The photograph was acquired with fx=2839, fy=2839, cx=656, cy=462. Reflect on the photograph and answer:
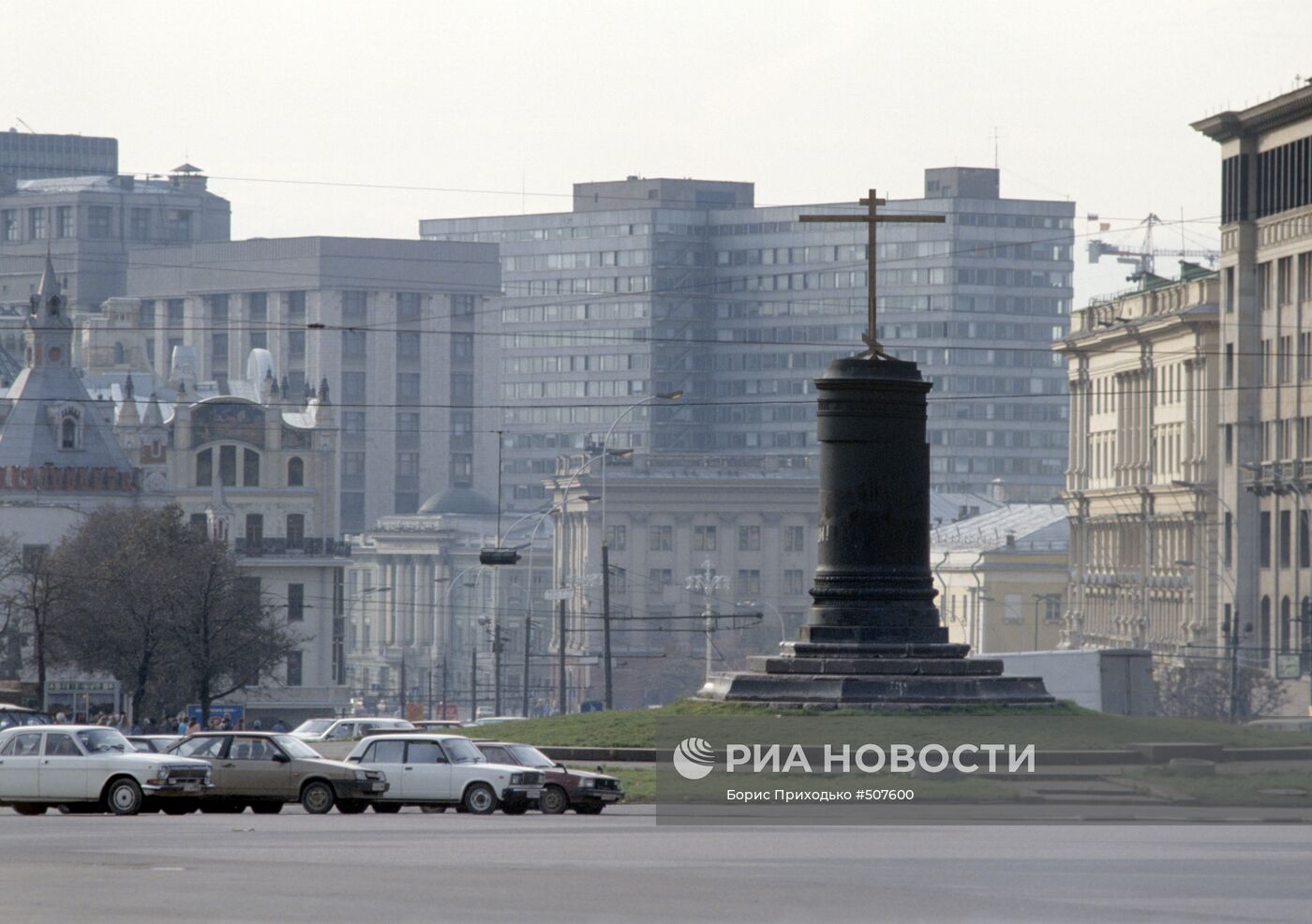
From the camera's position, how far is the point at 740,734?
44031 millimetres

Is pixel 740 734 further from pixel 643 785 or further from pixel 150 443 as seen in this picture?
pixel 150 443

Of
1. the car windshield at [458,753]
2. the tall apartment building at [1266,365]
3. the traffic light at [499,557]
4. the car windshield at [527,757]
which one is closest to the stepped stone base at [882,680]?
the car windshield at [527,757]

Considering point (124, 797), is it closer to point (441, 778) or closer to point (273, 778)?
point (273, 778)

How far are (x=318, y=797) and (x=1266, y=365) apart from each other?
94.5 metres

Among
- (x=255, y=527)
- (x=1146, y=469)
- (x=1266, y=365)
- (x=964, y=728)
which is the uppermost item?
(x=1266, y=365)

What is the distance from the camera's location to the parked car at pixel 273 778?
42.1 m

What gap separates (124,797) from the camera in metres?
41.1

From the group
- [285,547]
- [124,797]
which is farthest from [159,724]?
[285,547]

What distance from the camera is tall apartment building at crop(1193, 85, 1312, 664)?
123500 millimetres

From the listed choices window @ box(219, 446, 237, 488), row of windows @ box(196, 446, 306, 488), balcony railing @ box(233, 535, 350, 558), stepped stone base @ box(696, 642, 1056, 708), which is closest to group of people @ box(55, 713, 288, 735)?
stepped stone base @ box(696, 642, 1056, 708)

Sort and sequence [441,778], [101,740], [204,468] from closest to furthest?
[101,740] → [441,778] → [204,468]

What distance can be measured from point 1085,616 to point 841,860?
130485mm

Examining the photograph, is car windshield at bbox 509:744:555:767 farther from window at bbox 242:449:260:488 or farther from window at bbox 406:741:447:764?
window at bbox 242:449:260:488

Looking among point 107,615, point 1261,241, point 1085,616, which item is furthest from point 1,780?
point 1085,616
